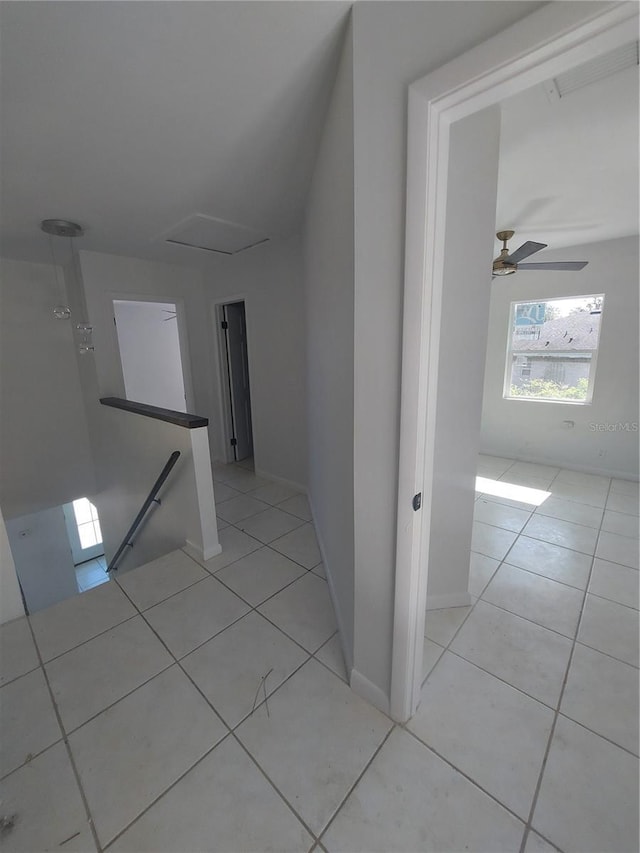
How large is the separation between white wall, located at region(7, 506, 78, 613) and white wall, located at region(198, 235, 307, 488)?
9.56 ft

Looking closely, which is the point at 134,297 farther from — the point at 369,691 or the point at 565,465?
the point at 565,465

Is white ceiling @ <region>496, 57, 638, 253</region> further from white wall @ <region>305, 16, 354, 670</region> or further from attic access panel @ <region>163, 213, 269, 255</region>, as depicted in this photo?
attic access panel @ <region>163, 213, 269, 255</region>

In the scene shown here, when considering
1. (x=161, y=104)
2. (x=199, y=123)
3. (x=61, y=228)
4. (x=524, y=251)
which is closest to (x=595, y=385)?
(x=524, y=251)

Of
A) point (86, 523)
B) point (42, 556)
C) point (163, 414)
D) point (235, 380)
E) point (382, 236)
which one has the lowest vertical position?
point (86, 523)

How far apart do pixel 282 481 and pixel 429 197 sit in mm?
3094

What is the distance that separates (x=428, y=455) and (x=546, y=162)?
2059 millimetres

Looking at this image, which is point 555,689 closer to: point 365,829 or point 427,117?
point 365,829

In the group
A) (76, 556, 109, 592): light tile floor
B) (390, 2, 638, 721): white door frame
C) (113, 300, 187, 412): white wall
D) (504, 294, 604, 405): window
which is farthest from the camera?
(76, 556, 109, 592): light tile floor

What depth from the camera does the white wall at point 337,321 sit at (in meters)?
1.17

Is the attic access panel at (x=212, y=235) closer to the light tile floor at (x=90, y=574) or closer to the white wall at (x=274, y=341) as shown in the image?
the white wall at (x=274, y=341)

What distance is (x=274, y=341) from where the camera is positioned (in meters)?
3.35

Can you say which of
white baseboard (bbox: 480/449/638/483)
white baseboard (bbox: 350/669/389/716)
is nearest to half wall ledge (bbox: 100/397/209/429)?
white baseboard (bbox: 350/669/389/716)

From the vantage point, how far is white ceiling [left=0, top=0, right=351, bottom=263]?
1.00 meters

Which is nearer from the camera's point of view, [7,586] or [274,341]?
[7,586]
